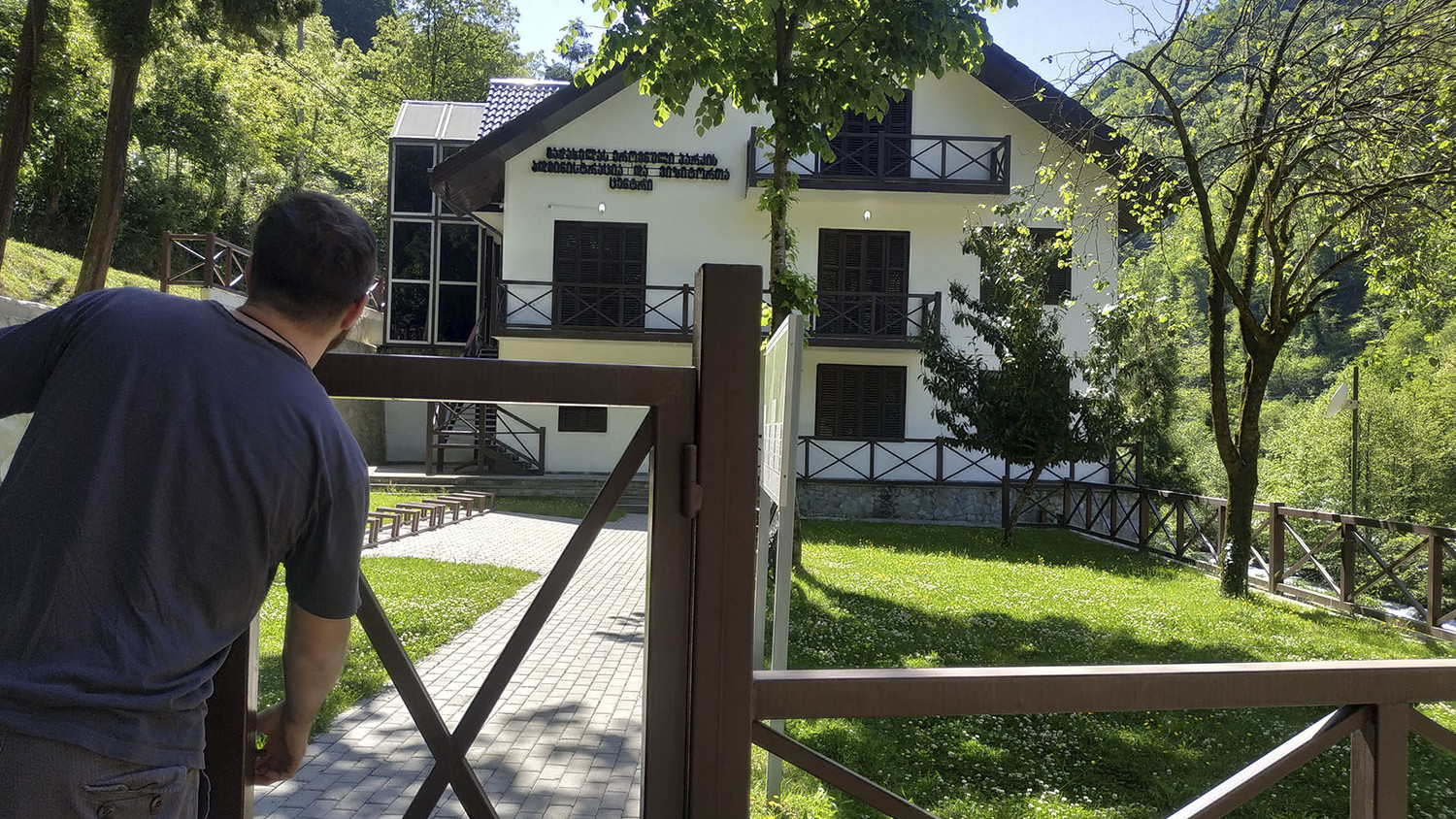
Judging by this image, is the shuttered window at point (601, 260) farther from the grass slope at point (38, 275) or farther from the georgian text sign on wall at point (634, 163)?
the grass slope at point (38, 275)

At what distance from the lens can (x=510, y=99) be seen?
22.5 m

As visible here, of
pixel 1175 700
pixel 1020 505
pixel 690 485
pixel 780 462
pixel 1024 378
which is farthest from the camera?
pixel 1020 505

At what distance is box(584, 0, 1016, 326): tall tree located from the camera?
7.93 m

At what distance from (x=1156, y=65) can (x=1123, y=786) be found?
8.84 meters

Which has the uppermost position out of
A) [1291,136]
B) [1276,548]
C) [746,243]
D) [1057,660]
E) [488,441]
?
[746,243]

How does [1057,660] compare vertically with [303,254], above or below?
below

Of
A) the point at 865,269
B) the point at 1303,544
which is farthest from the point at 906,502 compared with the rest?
the point at 1303,544

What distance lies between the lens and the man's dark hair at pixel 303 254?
50.5 inches

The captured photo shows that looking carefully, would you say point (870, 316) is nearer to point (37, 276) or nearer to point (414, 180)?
point (414, 180)

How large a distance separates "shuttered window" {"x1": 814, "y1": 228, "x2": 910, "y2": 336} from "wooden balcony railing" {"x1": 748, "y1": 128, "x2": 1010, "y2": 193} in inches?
57.1

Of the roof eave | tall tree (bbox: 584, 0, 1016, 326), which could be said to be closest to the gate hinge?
tall tree (bbox: 584, 0, 1016, 326)

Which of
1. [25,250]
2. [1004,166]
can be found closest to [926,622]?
[1004,166]

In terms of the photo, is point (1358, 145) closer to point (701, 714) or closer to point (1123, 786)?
point (1123, 786)

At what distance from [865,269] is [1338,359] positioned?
34010 mm
